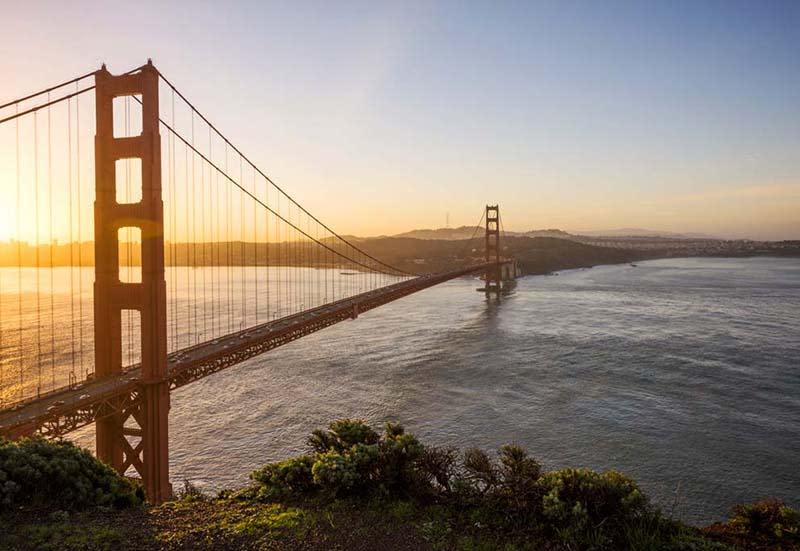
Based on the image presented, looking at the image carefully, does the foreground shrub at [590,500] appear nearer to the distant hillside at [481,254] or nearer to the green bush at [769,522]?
the green bush at [769,522]

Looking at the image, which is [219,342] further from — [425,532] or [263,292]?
[263,292]

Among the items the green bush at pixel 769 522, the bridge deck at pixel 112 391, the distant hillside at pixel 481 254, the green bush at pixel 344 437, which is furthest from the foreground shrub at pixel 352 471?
the distant hillside at pixel 481 254

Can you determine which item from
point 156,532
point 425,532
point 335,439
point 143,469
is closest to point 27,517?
point 156,532

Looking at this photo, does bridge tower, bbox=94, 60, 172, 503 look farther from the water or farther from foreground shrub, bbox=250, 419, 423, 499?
foreground shrub, bbox=250, 419, 423, 499

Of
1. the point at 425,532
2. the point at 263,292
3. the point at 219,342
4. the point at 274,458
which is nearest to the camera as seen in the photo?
the point at 425,532

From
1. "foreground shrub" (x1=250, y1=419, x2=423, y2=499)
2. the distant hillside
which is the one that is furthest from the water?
the distant hillside

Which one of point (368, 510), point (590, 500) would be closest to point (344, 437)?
point (368, 510)

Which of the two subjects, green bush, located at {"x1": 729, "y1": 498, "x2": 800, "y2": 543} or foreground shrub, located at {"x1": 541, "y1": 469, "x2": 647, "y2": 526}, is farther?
green bush, located at {"x1": 729, "y1": 498, "x2": 800, "y2": 543}
